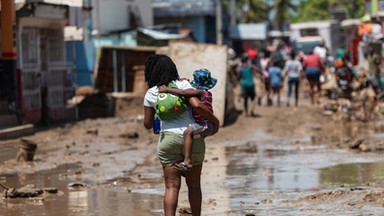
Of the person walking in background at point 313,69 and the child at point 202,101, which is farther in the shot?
the person walking in background at point 313,69

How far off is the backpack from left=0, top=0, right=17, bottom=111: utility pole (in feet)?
37.8

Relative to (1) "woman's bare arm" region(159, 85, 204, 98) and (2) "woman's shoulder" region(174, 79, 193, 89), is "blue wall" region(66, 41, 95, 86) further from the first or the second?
(1) "woman's bare arm" region(159, 85, 204, 98)

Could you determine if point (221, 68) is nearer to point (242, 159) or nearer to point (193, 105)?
point (242, 159)

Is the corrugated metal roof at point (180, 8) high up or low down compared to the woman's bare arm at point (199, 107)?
down

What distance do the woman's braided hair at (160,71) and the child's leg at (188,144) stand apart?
46cm

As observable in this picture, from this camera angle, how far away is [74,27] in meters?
24.0

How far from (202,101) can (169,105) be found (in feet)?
0.96

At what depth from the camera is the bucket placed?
560 inches

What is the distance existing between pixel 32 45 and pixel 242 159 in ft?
26.9

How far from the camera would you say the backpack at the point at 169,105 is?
7941 millimetres

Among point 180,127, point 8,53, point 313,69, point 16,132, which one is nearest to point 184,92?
point 180,127

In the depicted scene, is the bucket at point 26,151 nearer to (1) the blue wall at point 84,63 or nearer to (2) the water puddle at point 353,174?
(2) the water puddle at point 353,174

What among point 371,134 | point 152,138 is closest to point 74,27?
point 152,138

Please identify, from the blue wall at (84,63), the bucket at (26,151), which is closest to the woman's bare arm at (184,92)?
the bucket at (26,151)
